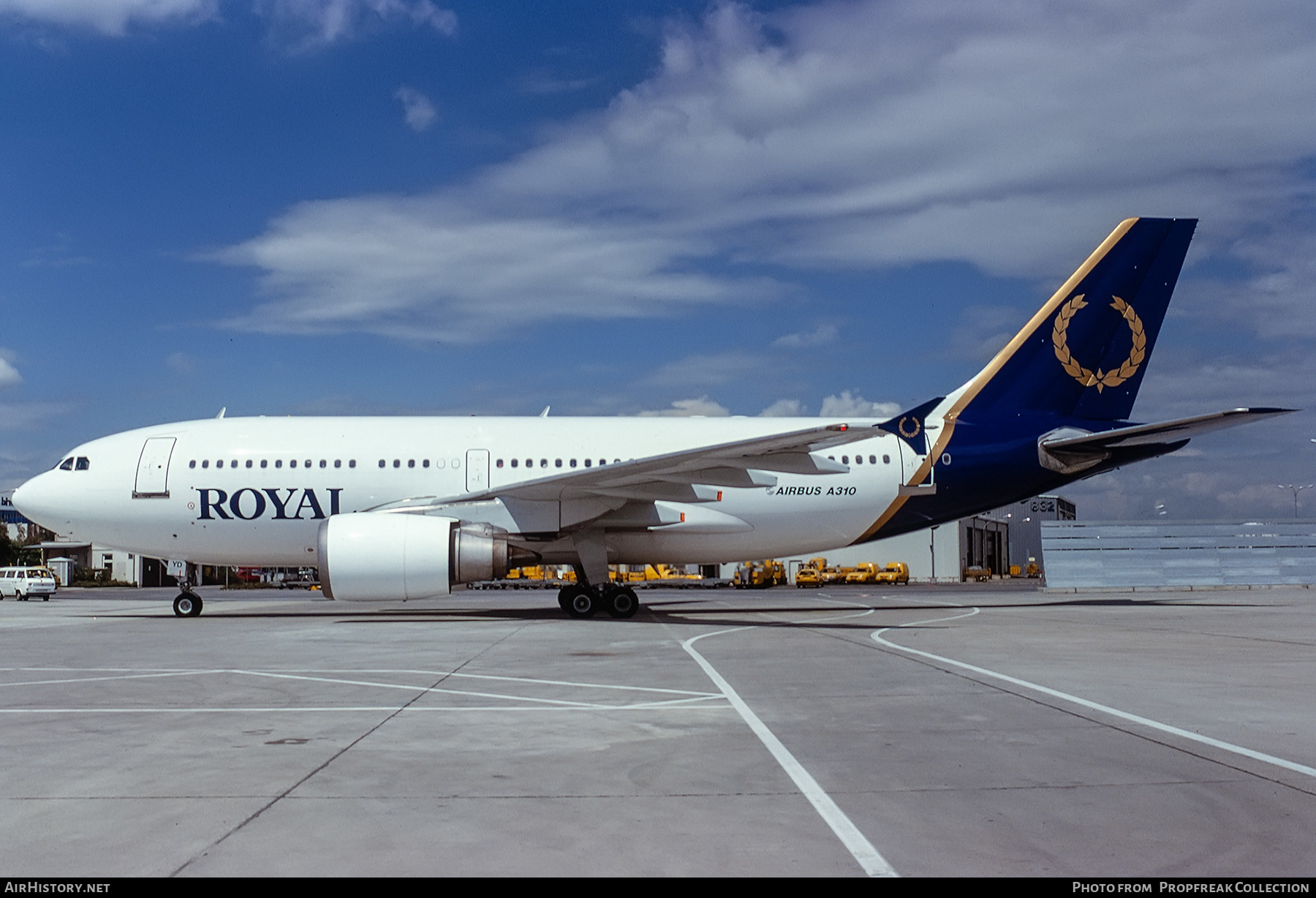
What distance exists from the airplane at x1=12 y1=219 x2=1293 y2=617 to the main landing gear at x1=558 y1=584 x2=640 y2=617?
0.14ft

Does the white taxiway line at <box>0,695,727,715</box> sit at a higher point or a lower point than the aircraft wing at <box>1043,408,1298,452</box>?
lower

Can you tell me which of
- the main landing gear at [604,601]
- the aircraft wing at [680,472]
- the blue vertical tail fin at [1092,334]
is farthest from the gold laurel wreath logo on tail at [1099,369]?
the main landing gear at [604,601]

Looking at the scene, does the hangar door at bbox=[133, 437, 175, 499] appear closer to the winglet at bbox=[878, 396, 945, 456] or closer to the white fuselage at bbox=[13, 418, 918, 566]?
the white fuselage at bbox=[13, 418, 918, 566]

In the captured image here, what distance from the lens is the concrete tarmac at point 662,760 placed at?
14.6ft

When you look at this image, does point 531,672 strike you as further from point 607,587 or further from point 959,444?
point 959,444

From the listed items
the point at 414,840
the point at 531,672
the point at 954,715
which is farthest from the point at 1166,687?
the point at 414,840

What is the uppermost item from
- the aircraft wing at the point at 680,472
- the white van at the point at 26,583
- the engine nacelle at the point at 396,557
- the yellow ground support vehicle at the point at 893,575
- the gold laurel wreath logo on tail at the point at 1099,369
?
the gold laurel wreath logo on tail at the point at 1099,369

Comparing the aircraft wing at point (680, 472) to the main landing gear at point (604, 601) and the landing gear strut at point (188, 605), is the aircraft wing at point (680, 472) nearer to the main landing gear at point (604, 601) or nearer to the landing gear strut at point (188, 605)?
the main landing gear at point (604, 601)

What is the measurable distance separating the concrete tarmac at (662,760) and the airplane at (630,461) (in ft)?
20.4

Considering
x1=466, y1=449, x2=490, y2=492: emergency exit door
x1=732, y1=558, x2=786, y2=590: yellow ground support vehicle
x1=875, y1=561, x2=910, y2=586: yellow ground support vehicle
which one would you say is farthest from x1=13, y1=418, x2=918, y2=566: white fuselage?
x1=875, y1=561, x2=910, y2=586: yellow ground support vehicle

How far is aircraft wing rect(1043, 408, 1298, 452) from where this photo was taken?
18.3m

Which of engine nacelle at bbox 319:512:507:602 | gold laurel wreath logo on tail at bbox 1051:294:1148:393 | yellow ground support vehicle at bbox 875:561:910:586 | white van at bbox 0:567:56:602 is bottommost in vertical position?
yellow ground support vehicle at bbox 875:561:910:586

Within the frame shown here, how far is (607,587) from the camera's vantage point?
20406 millimetres

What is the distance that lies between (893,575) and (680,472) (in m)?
38.9
